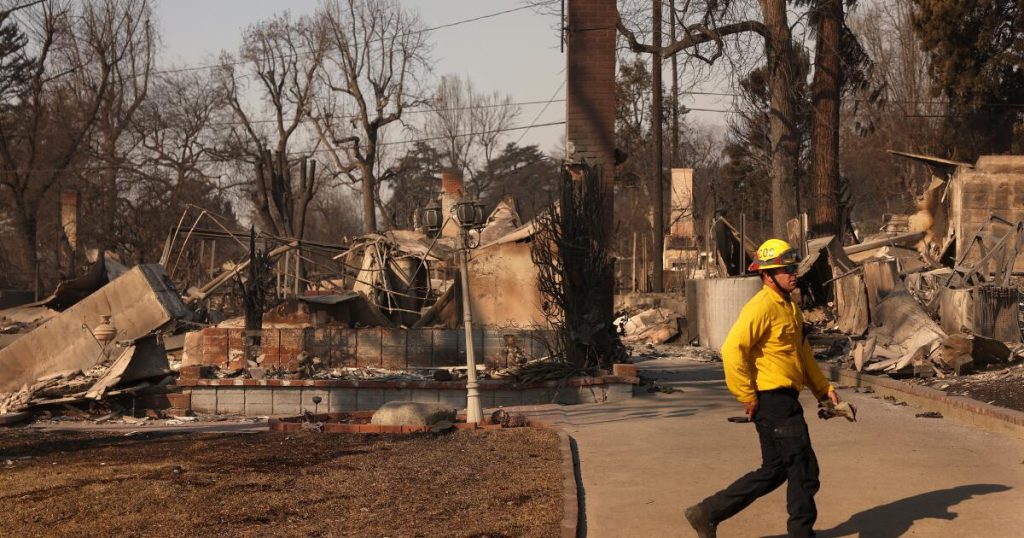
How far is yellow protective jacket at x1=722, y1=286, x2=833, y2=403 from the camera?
19.9ft

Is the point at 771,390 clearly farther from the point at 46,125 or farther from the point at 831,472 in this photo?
the point at 46,125

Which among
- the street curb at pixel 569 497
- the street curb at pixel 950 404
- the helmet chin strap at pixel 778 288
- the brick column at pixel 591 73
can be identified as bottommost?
the street curb at pixel 569 497

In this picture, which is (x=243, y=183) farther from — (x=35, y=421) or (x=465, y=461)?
(x=465, y=461)

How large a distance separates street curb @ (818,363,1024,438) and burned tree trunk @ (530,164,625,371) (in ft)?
10.9

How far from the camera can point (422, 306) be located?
2219 centimetres

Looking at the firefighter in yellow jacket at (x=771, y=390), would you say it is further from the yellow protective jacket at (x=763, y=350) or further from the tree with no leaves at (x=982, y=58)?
the tree with no leaves at (x=982, y=58)

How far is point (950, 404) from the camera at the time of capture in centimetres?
1105

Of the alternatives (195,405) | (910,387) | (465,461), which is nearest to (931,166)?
(910,387)

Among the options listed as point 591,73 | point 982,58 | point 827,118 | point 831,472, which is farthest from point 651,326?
point 831,472

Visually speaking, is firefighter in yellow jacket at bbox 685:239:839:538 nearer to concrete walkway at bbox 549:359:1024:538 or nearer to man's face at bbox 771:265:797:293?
man's face at bbox 771:265:797:293

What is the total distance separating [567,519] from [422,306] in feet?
51.5

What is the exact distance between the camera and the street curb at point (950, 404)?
9.73 metres

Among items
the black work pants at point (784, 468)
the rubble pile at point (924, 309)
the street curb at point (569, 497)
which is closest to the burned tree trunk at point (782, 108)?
the rubble pile at point (924, 309)

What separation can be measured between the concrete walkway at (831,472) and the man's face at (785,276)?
1.46 metres
